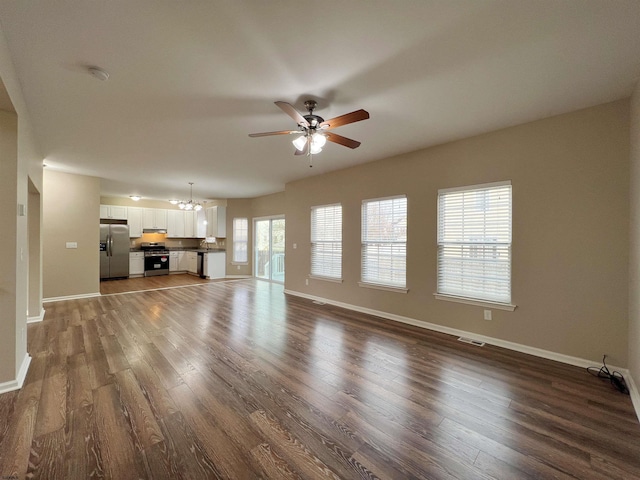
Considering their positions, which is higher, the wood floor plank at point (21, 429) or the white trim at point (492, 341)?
the white trim at point (492, 341)

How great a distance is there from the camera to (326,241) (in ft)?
18.0

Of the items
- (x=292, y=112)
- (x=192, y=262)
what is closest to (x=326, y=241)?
(x=292, y=112)

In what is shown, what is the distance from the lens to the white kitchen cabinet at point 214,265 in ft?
27.8

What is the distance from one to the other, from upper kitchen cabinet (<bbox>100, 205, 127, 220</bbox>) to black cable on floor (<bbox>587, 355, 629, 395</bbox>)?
11.1 meters

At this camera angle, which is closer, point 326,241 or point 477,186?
point 477,186

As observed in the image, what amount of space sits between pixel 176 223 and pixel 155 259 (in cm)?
147

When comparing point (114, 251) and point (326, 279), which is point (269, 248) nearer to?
point (326, 279)

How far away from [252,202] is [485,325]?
7361 millimetres

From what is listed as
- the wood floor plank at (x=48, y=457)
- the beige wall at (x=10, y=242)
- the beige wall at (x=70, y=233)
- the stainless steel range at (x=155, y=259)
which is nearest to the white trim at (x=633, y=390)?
the wood floor plank at (x=48, y=457)

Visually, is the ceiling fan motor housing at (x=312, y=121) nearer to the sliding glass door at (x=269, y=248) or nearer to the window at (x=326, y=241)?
the window at (x=326, y=241)

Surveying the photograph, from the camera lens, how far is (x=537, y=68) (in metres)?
2.09

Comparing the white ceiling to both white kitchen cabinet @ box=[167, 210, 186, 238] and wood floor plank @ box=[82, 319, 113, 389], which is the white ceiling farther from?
white kitchen cabinet @ box=[167, 210, 186, 238]

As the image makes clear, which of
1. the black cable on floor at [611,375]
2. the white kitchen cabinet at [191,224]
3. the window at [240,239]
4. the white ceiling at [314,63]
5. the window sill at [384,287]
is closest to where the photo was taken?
the white ceiling at [314,63]

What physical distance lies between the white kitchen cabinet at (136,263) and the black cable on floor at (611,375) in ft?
35.2
